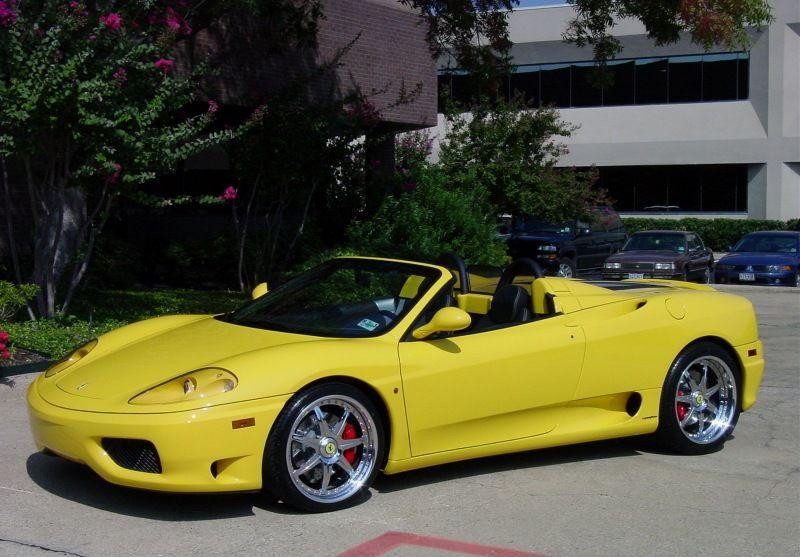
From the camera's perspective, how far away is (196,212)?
1867 cm

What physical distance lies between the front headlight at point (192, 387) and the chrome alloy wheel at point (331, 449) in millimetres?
423

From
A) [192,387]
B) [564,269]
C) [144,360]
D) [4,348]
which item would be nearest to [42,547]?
[192,387]

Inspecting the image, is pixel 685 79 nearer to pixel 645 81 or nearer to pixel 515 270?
pixel 645 81

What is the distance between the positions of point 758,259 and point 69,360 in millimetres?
18288

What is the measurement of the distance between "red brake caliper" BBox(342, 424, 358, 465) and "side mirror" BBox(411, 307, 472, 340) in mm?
690

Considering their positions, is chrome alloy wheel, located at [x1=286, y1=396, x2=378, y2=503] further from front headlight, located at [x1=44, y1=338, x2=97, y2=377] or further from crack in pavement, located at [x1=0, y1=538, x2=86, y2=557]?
front headlight, located at [x1=44, y1=338, x2=97, y2=377]

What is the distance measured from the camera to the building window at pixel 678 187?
37.3m

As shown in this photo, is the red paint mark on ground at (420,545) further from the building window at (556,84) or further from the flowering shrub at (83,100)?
the building window at (556,84)

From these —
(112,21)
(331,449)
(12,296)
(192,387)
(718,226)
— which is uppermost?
(112,21)

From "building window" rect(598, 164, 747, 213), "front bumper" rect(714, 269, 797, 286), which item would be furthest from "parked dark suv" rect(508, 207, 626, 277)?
"building window" rect(598, 164, 747, 213)

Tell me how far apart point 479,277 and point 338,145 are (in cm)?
771

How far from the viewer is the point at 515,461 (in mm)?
6465

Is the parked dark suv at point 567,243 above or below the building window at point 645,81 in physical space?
below

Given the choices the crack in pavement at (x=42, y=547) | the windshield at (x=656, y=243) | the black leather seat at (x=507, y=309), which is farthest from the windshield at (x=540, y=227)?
the crack in pavement at (x=42, y=547)
